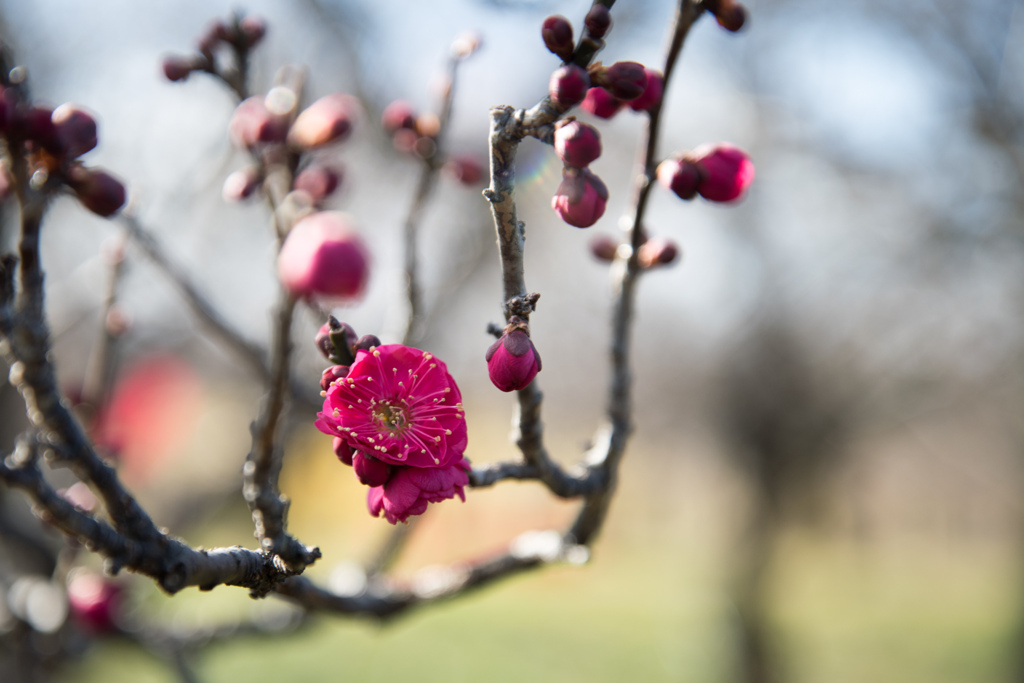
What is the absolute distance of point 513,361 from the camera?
68 centimetres

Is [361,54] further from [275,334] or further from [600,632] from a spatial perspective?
[600,632]

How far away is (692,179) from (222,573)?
0.76 metres

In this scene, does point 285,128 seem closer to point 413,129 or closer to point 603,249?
point 413,129

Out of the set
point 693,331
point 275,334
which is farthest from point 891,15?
point 275,334

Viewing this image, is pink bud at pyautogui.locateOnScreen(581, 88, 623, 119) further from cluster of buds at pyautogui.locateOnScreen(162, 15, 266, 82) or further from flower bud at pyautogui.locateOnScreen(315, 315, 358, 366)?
cluster of buds at pyautogui.locateOnScreen(162, 15, 266, 82)

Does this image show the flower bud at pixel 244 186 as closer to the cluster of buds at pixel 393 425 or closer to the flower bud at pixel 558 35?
the cluster of buds at pixel 393 425

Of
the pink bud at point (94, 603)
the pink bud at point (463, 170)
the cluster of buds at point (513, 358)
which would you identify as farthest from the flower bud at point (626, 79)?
the pink bud at point (94, 603)

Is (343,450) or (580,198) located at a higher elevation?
(580,198)

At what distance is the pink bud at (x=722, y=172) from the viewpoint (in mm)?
865

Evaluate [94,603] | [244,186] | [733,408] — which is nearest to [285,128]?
[244,186]

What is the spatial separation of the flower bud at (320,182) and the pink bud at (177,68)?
25cm

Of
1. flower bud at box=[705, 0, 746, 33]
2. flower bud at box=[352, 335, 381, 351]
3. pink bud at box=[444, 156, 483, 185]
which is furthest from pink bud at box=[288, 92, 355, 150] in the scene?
pink bud at box=[444, 156, 483, 185]

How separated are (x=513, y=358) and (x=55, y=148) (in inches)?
20.2

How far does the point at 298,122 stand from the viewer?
2.94ft
